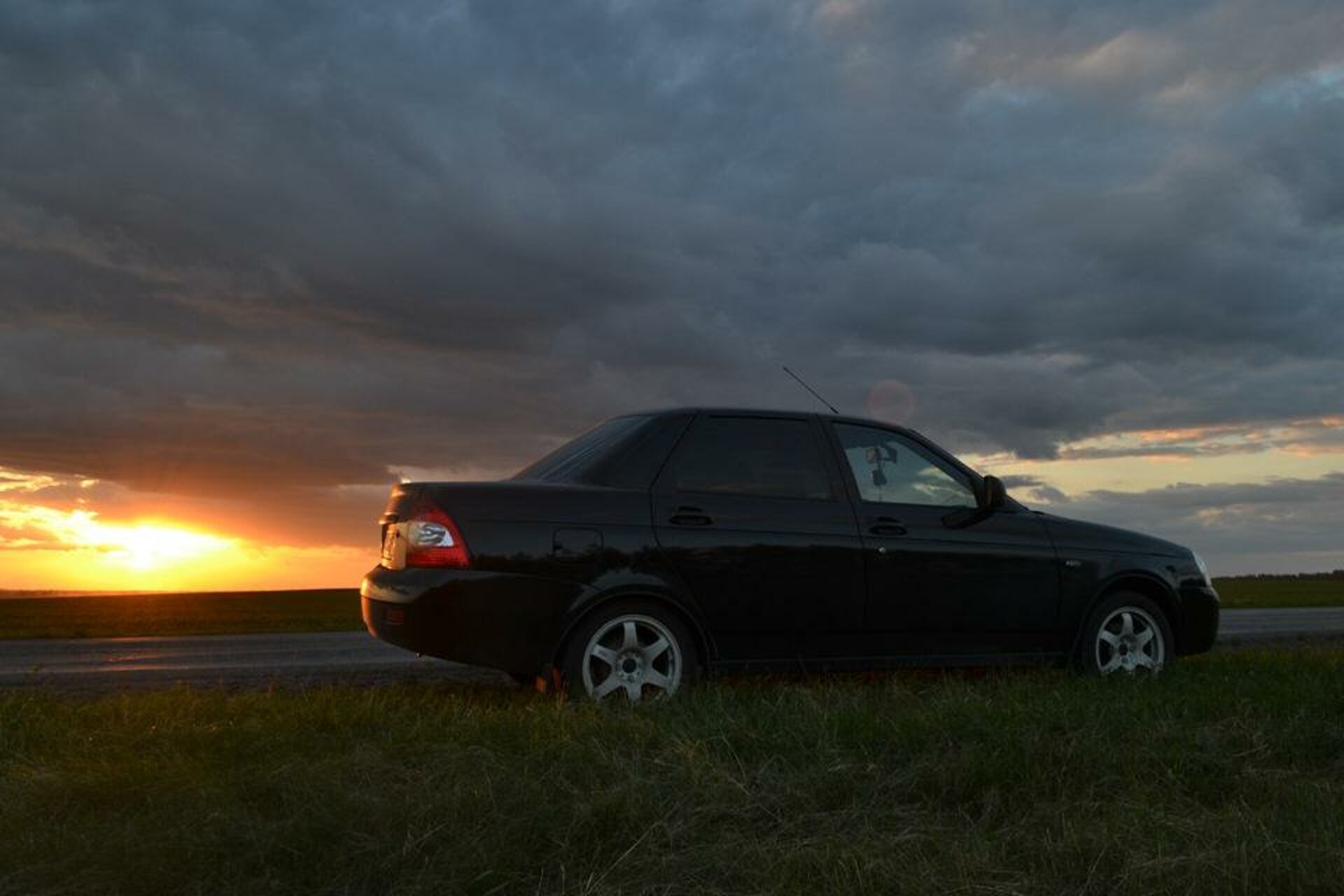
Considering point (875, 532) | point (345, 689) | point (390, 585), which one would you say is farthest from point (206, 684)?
point (875, 532)

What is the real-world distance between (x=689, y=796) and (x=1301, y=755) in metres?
3.00

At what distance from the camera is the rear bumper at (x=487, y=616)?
5.89 metres

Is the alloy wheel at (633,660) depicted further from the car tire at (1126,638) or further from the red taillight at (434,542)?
Result: the car tire at (1126,638)

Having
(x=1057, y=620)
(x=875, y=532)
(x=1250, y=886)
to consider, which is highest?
(x=875, y=532)

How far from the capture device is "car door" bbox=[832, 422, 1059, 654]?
6938 millimetres

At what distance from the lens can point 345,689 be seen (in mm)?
6863

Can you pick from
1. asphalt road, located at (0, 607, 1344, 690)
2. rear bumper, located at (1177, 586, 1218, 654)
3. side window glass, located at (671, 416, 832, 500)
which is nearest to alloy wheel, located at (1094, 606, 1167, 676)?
rear bumper, located at (1177, 586, 1218, 654)

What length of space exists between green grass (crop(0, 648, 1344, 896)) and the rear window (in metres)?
1.25

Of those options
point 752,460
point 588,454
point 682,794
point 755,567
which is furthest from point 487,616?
point 682,794

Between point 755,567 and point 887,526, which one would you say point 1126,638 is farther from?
point 755,567

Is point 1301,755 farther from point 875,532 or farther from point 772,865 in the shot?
point 772,865

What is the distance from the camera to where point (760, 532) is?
6523mm

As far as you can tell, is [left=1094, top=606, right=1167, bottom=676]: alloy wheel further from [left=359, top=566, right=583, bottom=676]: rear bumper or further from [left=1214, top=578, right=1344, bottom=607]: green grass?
[left=1214, top=578, right=1344, bottom=607]: green grass

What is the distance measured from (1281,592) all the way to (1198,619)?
27.0m
